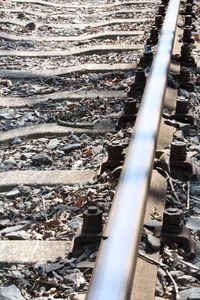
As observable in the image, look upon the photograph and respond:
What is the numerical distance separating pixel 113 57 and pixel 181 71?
4.67ft

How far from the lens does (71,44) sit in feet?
22.9

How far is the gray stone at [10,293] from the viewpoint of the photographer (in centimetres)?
239

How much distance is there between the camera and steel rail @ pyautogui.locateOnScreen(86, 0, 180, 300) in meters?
2.00

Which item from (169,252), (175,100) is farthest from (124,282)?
(175,100)

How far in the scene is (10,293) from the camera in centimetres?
242

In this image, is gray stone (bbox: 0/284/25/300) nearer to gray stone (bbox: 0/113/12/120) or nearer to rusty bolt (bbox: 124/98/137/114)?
rusty bolt (bbox: 124/98/137/114)

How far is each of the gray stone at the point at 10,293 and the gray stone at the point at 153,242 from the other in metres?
0.46

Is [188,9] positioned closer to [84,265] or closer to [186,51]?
[186,51]

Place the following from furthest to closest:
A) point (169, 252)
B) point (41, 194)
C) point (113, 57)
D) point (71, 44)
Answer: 1. point (71, 44)
2. point (113, 57)
3. point (41, 194)
4. point (169, 252)

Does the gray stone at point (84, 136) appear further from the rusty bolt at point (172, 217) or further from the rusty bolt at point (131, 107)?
the rusty bolt at point (172, 217)

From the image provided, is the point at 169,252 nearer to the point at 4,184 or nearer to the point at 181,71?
the point at 4,184

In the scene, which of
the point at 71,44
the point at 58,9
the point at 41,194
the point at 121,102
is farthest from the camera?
the point at 58,9

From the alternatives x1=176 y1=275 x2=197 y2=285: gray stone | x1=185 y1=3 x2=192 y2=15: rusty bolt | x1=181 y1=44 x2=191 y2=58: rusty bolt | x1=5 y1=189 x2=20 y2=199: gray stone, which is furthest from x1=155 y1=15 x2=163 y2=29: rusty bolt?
x1=176 y1=275 x2=197 y2=285: gray stone

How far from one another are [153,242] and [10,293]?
0.51 m
